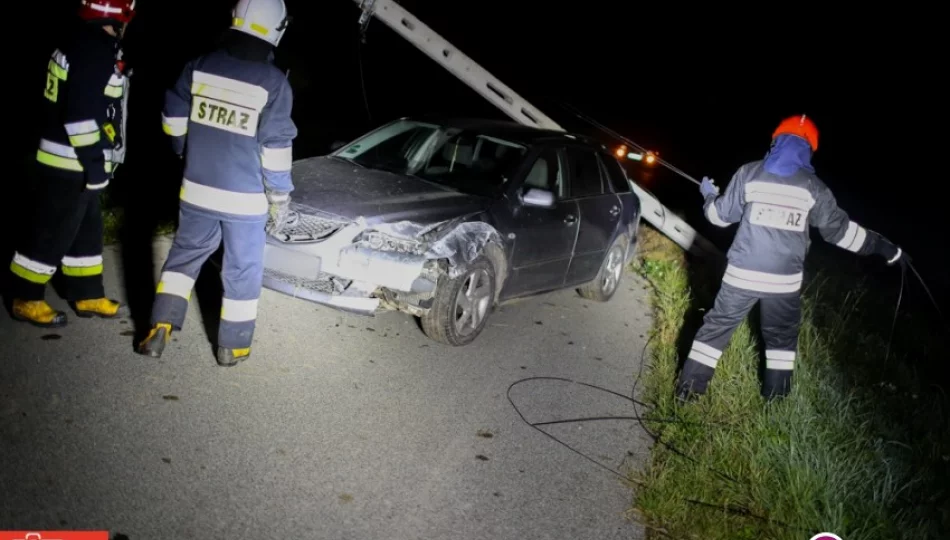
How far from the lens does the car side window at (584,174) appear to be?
23.2ft

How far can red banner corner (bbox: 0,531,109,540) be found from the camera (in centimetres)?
288

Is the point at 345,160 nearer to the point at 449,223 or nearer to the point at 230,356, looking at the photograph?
the point at 449,223

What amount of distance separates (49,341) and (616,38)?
867 inches

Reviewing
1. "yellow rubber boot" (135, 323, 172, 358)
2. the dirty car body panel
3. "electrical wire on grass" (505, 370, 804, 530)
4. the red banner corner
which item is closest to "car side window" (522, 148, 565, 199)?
the dirty car body panel

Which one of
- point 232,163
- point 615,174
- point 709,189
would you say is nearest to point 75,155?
point 232,163

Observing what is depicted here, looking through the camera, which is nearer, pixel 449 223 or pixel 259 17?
pixel 259 17

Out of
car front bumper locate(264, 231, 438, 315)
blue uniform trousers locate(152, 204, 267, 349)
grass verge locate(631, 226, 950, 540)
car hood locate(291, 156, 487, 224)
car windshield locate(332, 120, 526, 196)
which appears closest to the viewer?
grass verge locate(631, 226, 950, 540)

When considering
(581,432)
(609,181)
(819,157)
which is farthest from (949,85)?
(581,432)

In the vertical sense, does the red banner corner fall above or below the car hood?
below

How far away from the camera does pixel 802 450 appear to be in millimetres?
4613

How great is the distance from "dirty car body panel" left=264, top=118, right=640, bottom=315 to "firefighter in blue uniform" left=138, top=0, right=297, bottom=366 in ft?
2.00

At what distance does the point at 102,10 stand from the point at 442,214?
2.49 m

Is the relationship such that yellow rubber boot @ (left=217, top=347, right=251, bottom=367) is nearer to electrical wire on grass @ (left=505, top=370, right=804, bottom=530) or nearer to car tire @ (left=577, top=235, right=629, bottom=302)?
electrical wire on grass @ (left=505, top=370, right=804, bottom=530)

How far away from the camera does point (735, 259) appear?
532 cm
